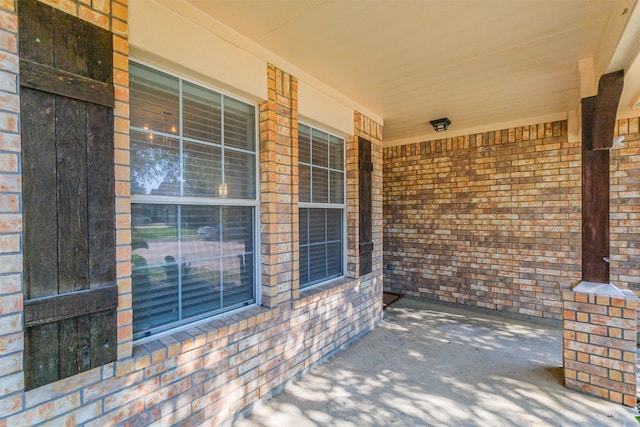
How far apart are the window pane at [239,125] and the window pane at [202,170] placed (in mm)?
173

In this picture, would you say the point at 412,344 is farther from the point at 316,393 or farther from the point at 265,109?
the point at 265,109

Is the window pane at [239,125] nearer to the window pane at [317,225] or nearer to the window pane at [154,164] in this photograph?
the window pane at [154,164]

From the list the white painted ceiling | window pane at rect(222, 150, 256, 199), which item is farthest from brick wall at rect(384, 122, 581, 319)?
window pane at rect(222, 150, 256, 199)

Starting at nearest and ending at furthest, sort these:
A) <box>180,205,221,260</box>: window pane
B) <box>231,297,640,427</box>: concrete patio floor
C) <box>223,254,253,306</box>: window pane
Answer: <box>180,205,221,260</box>: window pane, <box>231,297,640,427</box>: concrete patio floor, <box>223,254,253,306</box>: window pane

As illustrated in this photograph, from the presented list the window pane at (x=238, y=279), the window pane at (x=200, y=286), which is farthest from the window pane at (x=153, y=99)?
the window pane at (x=238, y=279)

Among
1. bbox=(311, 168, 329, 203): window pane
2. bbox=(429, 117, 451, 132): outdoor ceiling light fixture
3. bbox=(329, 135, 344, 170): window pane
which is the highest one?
bbox=(429, 117, 451, 132): outdoor ceiling light fixture

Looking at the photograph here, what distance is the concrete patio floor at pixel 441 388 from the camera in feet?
7.07

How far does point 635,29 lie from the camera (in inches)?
68.1

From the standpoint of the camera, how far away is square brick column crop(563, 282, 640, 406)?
231 cm

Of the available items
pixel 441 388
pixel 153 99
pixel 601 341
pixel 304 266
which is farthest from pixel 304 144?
pixel 601 341

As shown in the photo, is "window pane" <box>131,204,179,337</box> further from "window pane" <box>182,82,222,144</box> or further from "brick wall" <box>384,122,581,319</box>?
"brick wall" <box>384,122,581,319</box>

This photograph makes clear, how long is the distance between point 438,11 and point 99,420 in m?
2.98

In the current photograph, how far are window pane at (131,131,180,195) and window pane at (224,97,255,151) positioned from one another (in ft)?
1.42

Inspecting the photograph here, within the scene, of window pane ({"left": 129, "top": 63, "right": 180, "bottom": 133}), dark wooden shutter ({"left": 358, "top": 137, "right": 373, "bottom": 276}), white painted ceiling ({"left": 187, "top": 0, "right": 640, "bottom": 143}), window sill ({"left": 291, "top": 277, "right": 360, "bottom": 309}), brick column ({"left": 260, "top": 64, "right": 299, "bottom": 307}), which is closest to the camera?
window pane ({"left": 129, "top": 63, "right": 180, "bottom": 133})
